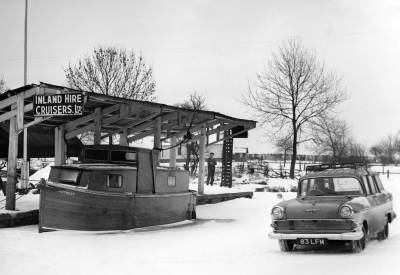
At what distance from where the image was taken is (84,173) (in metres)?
13.0

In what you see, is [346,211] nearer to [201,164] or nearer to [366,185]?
[366,185]

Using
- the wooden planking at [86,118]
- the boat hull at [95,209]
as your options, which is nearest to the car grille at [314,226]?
the boat hull at [95,209]

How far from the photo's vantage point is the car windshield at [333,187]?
10922 millimetres

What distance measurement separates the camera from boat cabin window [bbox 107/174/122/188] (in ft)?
44.0

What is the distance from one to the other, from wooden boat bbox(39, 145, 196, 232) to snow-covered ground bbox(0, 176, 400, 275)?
38 centimetres

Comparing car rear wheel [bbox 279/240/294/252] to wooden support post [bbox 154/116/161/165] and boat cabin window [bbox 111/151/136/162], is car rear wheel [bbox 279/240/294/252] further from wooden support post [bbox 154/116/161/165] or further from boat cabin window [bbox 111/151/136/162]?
wooden support post [bbox 154/116/161/165]

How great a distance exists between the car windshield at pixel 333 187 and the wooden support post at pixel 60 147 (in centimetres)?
831

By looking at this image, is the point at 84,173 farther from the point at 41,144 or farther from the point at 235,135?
the point at 235,135

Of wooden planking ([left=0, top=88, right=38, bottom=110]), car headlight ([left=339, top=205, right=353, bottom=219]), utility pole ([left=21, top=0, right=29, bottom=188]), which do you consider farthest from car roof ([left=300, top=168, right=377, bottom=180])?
utility pole ([left=21, top=0, right=29, bottom=188])

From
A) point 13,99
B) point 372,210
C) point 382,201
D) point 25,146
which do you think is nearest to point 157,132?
point 13,99

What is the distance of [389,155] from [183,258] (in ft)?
236

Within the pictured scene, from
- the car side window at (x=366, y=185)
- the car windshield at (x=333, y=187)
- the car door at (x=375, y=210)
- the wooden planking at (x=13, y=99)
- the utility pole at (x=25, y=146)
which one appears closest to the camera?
the car door at (x=375, y=210)

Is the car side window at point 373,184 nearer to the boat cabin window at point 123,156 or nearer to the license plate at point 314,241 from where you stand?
the license plate at point 314,241

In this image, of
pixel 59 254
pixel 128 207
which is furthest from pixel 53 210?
pixel 59 254
